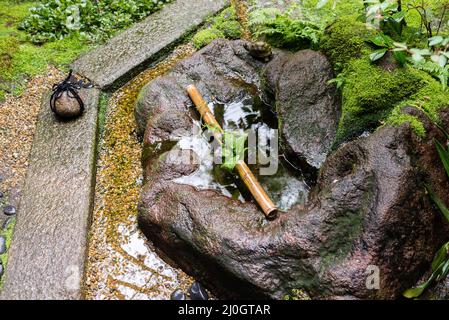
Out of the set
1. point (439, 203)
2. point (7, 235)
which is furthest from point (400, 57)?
point (7, 235)

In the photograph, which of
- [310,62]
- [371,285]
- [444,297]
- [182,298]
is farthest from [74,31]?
[444,297]

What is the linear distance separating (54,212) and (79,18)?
3.23m

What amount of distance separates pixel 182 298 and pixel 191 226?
56 cm

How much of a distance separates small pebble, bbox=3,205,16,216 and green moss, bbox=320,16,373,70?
336 centimetres

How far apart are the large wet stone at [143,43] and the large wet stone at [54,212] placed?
62cm

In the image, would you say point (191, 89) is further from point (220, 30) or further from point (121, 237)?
point (121, 237)

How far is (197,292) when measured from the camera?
3117mm

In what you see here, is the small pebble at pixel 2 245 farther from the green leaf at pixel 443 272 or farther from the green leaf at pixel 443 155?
the green leaf at pixel 443 155

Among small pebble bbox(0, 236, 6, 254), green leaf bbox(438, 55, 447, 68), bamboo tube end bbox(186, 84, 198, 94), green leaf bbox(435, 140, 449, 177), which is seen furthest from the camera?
bamboo tube end bbox(186, 84, 198, 94)

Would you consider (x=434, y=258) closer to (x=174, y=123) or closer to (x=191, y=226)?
(x=191, y=226)

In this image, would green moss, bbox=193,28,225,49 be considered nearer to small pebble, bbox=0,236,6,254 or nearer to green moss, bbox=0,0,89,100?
green moss, bbox=0,0,89,100

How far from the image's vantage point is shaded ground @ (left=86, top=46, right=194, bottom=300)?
321cm

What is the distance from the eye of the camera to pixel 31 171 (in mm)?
3934

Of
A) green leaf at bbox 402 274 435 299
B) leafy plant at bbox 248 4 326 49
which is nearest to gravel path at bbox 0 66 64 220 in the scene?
leafy plant at bbox 248 4 326 49
